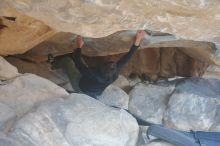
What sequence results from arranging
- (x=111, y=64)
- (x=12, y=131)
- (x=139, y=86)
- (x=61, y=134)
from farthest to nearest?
(x=139, y=86) < (x=111, y=64) < (x=61, y=134) < (x=12, y=131)

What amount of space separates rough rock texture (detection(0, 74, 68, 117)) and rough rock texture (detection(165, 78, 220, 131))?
2.13m

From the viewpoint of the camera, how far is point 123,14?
8.43 feet

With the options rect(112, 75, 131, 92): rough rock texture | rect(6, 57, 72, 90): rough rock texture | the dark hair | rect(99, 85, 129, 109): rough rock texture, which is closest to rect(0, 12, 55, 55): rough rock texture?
rect(6, 57, 72, 90): rough rock texture

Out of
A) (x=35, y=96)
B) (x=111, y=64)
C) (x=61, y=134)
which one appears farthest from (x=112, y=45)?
(x=61, y=134)

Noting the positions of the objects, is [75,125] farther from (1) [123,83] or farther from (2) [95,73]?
(1) [123,83]

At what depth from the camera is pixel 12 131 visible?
2.78m

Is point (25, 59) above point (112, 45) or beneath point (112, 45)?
beneath

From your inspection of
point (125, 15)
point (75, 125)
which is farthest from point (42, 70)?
point (125, 15)

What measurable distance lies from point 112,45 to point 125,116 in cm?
169

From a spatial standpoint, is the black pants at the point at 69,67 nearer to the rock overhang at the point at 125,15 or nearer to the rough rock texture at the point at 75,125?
the rough rock texture at the point at 75,125

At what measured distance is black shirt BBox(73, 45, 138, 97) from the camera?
4.43 metres

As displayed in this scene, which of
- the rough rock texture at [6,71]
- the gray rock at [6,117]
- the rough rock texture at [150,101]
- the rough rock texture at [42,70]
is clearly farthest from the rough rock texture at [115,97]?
the gray rock at [6,117]

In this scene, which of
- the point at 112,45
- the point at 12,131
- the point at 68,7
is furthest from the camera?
the point at 112,45

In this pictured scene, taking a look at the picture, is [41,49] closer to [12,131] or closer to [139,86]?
[139,86]
